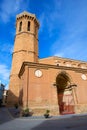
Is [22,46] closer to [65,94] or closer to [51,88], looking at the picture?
[65,94]

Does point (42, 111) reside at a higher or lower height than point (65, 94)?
lower

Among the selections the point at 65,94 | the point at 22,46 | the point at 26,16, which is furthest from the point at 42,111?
the point at 26,16

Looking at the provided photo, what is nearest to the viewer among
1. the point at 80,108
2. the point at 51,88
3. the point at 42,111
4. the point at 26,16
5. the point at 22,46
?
the point at 42,111

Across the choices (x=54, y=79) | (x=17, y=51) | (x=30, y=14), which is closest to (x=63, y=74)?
(x=54, y=79)

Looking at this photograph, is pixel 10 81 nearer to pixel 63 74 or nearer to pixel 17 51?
pixel 17 51

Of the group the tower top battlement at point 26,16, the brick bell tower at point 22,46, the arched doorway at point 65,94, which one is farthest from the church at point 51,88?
→ the tower top battlement at point 26,16

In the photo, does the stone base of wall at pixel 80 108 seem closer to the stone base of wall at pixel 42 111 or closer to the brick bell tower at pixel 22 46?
the stone base of wall at pixel 42 111

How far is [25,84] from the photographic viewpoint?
18453mm

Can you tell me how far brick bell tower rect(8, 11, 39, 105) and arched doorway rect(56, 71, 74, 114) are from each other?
998 centimetres

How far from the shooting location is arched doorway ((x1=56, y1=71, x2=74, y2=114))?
69.9ft

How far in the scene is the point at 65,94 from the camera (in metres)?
23.3

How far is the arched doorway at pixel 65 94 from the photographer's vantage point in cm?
2131

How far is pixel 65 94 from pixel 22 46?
1743 centimetres

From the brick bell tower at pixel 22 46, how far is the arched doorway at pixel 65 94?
9.98 meters
